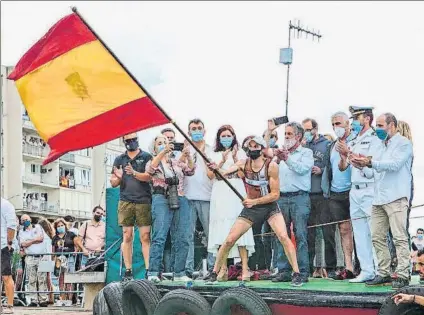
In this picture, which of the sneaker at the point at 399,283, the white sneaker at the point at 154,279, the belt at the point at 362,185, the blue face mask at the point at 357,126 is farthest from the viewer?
the white sneaker at the point at 154,279

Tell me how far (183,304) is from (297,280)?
129cm

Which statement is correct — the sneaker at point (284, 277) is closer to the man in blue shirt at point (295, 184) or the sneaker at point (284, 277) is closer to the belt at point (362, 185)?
the man in blue shirt at point (295, 184)

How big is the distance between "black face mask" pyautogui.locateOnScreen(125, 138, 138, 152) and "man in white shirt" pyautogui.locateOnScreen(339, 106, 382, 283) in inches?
112

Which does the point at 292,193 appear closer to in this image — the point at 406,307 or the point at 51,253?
the point at 406,307

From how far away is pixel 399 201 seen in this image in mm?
9352

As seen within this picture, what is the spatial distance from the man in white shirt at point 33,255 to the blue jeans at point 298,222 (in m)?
6.90

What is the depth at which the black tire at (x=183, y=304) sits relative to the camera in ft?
33.4

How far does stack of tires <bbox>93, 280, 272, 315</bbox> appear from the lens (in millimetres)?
9625

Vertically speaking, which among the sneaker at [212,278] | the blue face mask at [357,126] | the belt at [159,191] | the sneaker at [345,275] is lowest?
the sneaker at [212,278]

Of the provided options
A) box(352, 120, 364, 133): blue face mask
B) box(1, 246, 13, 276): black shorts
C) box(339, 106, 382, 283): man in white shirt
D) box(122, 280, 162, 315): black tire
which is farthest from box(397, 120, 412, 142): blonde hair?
box(1, 246, 13, 276): black shorts

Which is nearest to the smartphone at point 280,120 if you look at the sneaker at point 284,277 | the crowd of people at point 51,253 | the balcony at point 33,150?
the sneaker at point 284,277

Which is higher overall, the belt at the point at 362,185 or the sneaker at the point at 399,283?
the belt at the point at 362,185

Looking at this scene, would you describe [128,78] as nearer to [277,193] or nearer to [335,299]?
[277,193]

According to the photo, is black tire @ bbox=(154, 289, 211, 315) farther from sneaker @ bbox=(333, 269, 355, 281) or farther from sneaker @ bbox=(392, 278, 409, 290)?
sneaker @ bbox=(392, 278, 409, 290)
